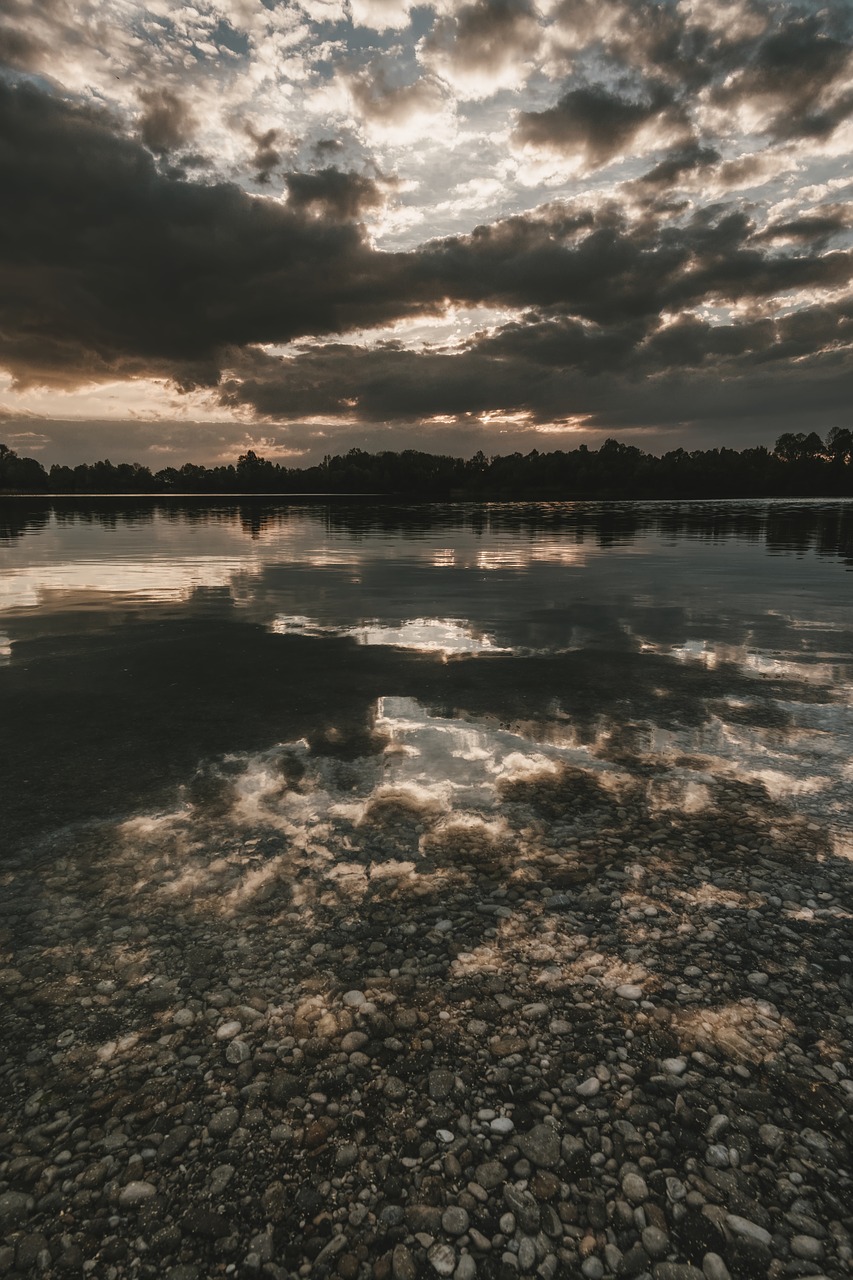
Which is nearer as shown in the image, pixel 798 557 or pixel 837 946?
pixel 837 946

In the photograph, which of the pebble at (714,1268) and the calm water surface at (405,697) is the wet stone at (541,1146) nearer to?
the pebble at (714,1268)

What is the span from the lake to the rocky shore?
20 millimetres

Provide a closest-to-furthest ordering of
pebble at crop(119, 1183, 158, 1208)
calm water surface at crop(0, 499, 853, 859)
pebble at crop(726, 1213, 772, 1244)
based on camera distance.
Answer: pebble at crop(726, 1213, 772, 1244) → pebble at crop(119, 1183, 158, 1208) → calm water surface at crop(0, 499, 853, 859)

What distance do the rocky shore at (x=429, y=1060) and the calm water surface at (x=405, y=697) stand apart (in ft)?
3.61

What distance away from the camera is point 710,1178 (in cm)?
357

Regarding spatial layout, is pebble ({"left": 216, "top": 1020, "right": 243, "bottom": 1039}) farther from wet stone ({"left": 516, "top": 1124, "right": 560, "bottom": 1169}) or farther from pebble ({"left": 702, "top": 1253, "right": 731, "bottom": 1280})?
pebble ({"left": 702, "top": 1253, "right": 731, "bottom": 1280})

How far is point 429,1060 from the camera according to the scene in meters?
4.30

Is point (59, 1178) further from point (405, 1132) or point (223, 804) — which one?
point (223, 804)

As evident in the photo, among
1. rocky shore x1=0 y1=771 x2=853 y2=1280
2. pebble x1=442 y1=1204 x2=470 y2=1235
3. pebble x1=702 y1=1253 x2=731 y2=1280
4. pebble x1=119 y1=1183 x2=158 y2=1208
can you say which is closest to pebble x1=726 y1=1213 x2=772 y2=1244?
rocky shore x1=0 y1=771 x2=853 y2=1280

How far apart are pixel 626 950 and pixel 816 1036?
4.44 feet

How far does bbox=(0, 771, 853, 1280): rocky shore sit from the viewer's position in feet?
10.9

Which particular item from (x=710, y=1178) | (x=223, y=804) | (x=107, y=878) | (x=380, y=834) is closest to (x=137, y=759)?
(x=223, y=804)

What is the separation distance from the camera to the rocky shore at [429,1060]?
3.32 m

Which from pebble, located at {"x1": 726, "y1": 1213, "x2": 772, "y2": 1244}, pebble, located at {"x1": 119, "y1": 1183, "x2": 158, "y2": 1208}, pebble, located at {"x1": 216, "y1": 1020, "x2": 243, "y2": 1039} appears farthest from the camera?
pebble, located at {"x1": 216, "y1": 1020, "x2": 243, "y2": 1039}
